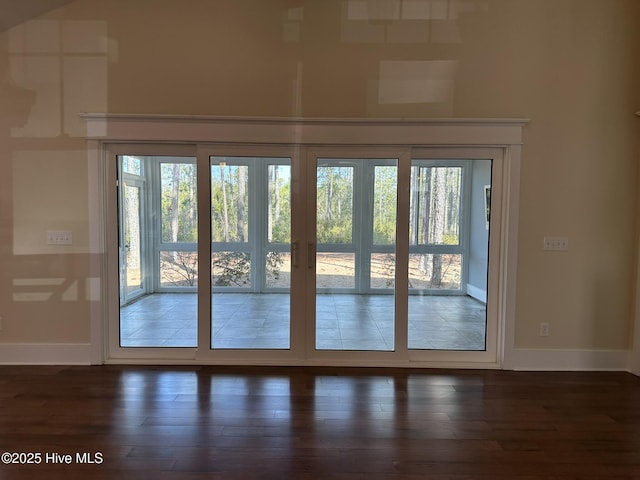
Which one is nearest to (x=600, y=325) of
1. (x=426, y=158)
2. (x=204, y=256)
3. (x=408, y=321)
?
(x=408, y=321)

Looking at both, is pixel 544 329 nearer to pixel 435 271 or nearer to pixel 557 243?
pixel 557 243

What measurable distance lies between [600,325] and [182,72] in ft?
14.9

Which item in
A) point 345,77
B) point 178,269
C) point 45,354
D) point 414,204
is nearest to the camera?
point 345,77

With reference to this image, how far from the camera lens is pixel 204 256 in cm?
361

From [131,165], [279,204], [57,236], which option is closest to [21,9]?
[131,165]

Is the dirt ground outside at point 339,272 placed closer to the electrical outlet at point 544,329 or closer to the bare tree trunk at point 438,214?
the bare tree trunk at point 438,214

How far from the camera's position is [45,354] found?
11.7 feet

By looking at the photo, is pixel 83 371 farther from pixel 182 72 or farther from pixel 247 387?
pixel 182 72

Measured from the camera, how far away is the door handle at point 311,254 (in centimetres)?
359

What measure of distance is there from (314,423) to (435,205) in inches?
90.4

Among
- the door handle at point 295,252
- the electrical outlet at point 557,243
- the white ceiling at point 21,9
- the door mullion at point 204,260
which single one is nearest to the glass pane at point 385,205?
the door handle at point 295,252

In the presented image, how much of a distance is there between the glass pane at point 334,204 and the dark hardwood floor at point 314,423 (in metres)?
1.28

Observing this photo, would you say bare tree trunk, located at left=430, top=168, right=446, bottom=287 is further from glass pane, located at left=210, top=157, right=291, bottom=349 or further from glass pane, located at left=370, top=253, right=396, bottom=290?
glass pane, located at left=210, top=157, right=291, bottom=349

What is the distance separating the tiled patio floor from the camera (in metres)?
3.70
